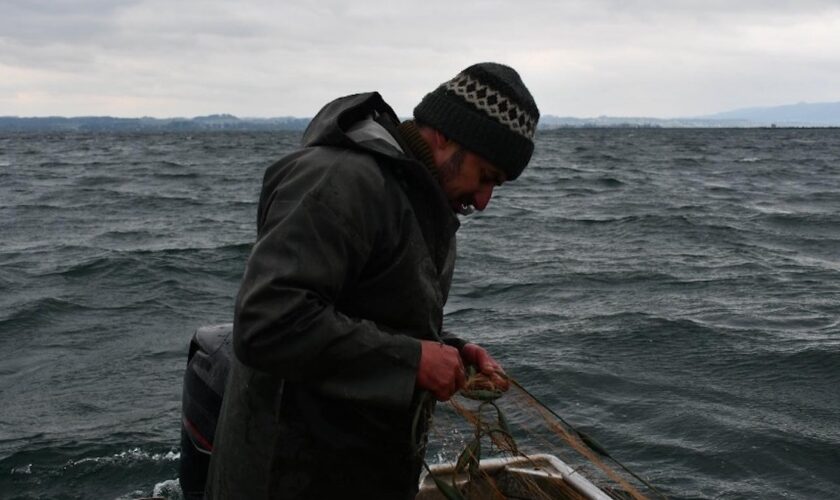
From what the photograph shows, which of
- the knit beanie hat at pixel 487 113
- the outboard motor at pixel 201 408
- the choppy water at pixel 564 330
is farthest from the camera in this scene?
the choppy water at pixel 564 330

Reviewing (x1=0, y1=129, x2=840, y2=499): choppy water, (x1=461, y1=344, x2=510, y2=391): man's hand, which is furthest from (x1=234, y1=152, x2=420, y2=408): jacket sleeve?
(x1=0, y1=129, x2=840, y2=499): choppy water

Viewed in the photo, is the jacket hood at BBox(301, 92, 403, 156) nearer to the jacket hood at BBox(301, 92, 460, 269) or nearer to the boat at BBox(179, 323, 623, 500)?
the jacket hood at BBox(301, 92, 460, 269)

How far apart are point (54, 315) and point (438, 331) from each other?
32.7ft

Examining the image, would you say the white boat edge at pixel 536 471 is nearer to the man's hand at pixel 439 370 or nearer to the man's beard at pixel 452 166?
the man's hand at pixel 439 370

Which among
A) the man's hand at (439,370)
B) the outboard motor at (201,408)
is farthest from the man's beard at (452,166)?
the outboard motor at (201,408)

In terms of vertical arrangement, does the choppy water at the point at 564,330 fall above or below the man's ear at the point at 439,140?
below

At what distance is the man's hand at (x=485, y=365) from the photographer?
112 inches

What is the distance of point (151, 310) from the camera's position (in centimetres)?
1177

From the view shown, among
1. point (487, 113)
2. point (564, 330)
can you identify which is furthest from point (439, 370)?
point (564, 330)

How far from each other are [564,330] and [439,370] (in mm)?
8293

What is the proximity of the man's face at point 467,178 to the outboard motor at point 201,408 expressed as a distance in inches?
68.0

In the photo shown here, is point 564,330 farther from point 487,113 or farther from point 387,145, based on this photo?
point 387,145

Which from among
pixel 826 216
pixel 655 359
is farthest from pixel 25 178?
pixel 655 359

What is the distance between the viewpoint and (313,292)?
213cm
